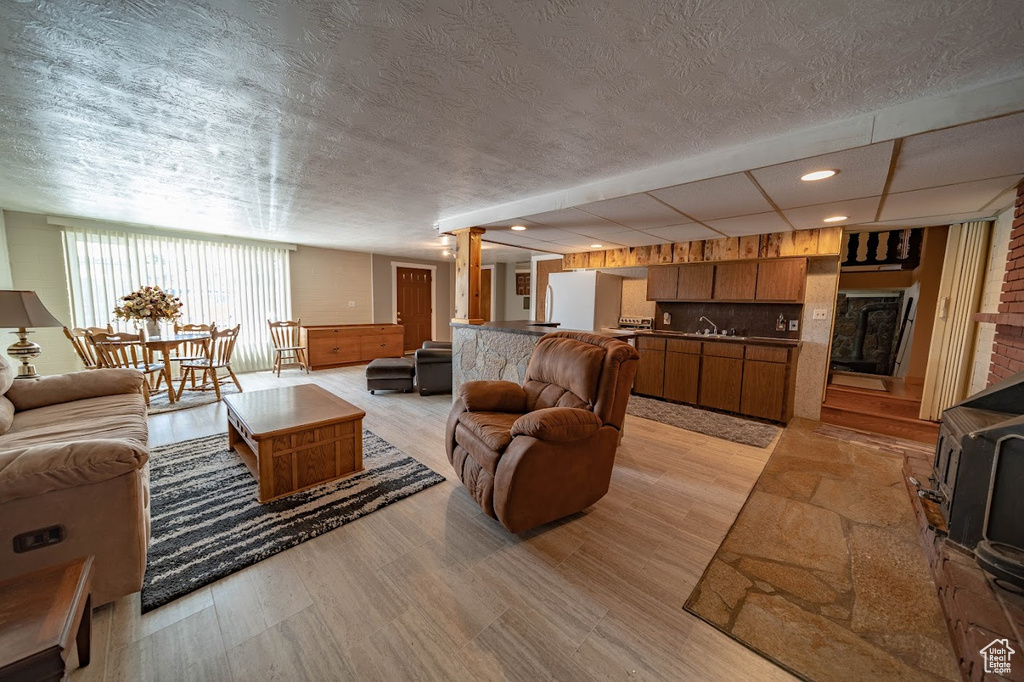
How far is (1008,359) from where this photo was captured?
2455mm

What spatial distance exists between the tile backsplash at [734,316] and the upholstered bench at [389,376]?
3.60 metres

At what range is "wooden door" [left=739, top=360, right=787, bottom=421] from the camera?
12.3ft

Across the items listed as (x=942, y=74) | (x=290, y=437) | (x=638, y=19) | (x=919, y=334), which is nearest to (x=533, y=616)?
(x=290, y=437)

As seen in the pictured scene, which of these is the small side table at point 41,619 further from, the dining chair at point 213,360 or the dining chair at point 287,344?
the dining chair at point 287,344

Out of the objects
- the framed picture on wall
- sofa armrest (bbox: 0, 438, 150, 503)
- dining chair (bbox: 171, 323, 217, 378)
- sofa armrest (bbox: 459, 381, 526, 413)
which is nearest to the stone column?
sofa armrest (bbox: 459, 381, 526, 413)

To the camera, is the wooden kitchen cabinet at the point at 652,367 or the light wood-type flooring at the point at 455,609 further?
the wooden kitchen cabinet at the point at 652,367

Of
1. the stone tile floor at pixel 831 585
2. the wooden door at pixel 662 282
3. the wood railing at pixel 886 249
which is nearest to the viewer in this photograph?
the stone tile floor at pixel 831 585

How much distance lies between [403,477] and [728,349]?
3.68m

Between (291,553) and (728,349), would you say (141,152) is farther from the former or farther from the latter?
(728,349)

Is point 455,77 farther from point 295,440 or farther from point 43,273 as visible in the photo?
point 43,273

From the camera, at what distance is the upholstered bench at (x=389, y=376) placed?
4680 millimetres

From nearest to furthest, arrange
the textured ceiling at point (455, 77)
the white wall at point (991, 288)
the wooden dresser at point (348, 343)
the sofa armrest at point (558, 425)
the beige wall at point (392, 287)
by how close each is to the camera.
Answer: the textured ceiling at point (455, 77) → the sofa armrest at point (558, 425) → the white wall at point (991, 288) → the wooden dresser at point (348, 343) → the beige wall at point (392, 287)

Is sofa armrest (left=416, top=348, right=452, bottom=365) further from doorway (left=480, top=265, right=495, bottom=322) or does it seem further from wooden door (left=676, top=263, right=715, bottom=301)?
doorway (left=480, top=265, right=495, bottom=322)

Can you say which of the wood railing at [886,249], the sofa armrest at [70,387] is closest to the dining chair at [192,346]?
the sofa armrest at [70,387]
